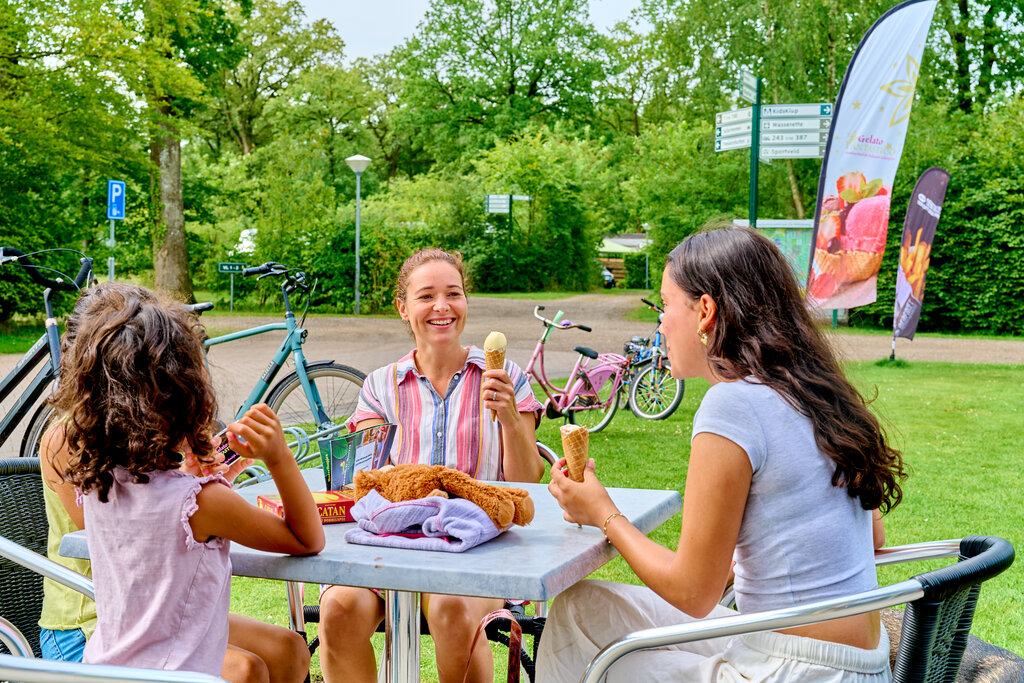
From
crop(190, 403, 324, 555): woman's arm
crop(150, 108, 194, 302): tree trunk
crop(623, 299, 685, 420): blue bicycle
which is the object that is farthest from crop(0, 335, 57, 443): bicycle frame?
crop(150, 108, 194, 302): tree trunk

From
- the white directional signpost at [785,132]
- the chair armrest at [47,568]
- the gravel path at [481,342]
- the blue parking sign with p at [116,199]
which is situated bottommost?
the gravel path at [481,342]

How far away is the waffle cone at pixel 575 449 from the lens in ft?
6.23

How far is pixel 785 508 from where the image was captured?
1711 millimetres

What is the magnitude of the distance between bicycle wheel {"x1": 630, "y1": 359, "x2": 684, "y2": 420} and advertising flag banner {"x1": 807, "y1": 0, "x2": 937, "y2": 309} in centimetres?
192

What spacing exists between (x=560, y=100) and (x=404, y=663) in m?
43.7

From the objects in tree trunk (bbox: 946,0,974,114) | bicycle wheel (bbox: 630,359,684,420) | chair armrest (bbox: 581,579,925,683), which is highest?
tree trunk (bbox: 946,0,974,114)

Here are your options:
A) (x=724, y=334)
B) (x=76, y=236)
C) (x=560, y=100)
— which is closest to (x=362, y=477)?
(x=724, y=334)

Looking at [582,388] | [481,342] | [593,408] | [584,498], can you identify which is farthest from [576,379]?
[481,342]

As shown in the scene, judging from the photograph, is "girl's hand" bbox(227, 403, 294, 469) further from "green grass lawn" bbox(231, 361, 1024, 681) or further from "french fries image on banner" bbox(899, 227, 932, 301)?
"french fries image on banner" bbox(899, 227, 932, 301)

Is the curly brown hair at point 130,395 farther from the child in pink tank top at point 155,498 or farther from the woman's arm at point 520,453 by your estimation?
the woman's arm at point 520,453

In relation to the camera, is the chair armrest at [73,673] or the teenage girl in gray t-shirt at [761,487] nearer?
the chair armrest at [73,673]

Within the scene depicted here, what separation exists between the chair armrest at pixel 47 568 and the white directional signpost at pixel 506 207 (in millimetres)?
24590

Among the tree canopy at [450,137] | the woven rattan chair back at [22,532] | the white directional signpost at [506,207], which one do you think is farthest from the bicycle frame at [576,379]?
the white directional signpost at [506,207]

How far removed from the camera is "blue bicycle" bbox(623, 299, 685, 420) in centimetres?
911
